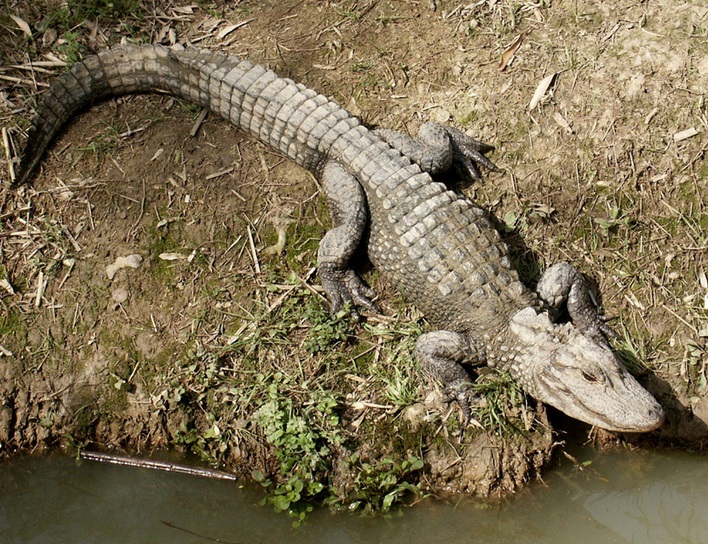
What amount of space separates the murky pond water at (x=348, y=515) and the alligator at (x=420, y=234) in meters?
0.50

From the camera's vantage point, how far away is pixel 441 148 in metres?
Answer: 4.48

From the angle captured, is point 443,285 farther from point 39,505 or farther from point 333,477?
point 39,505

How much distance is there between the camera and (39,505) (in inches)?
150

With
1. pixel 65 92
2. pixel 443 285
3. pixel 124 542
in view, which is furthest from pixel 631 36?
pixel 124 542

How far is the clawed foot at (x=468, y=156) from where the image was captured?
182 inches

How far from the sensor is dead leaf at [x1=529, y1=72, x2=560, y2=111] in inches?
187

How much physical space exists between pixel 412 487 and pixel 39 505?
6.94ft

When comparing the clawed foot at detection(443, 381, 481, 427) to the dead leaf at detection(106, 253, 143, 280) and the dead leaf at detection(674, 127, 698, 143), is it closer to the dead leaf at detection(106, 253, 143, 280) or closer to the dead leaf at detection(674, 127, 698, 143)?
the dead leaf at detection(106, 253, 143, 280)

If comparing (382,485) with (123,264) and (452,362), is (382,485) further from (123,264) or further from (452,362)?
(123,264)

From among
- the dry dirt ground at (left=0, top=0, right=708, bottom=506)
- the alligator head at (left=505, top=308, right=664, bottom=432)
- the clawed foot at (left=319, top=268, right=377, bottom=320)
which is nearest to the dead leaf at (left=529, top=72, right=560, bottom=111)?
the dry dirt ground at (left=0, top=0, right=708, bottom=506)

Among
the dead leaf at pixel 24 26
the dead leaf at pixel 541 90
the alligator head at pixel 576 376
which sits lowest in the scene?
the alligator head at pixel 576 376

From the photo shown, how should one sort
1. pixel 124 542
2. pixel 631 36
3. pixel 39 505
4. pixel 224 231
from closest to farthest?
pixel 124 542
pixel 39 505
pixel 224 231
pixel 631 36

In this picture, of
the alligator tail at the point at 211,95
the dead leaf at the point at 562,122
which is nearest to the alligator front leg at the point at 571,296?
the dead leaf at the point at 562,122

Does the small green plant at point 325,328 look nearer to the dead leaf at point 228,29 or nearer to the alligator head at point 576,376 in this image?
the alligator head at point 576,376
